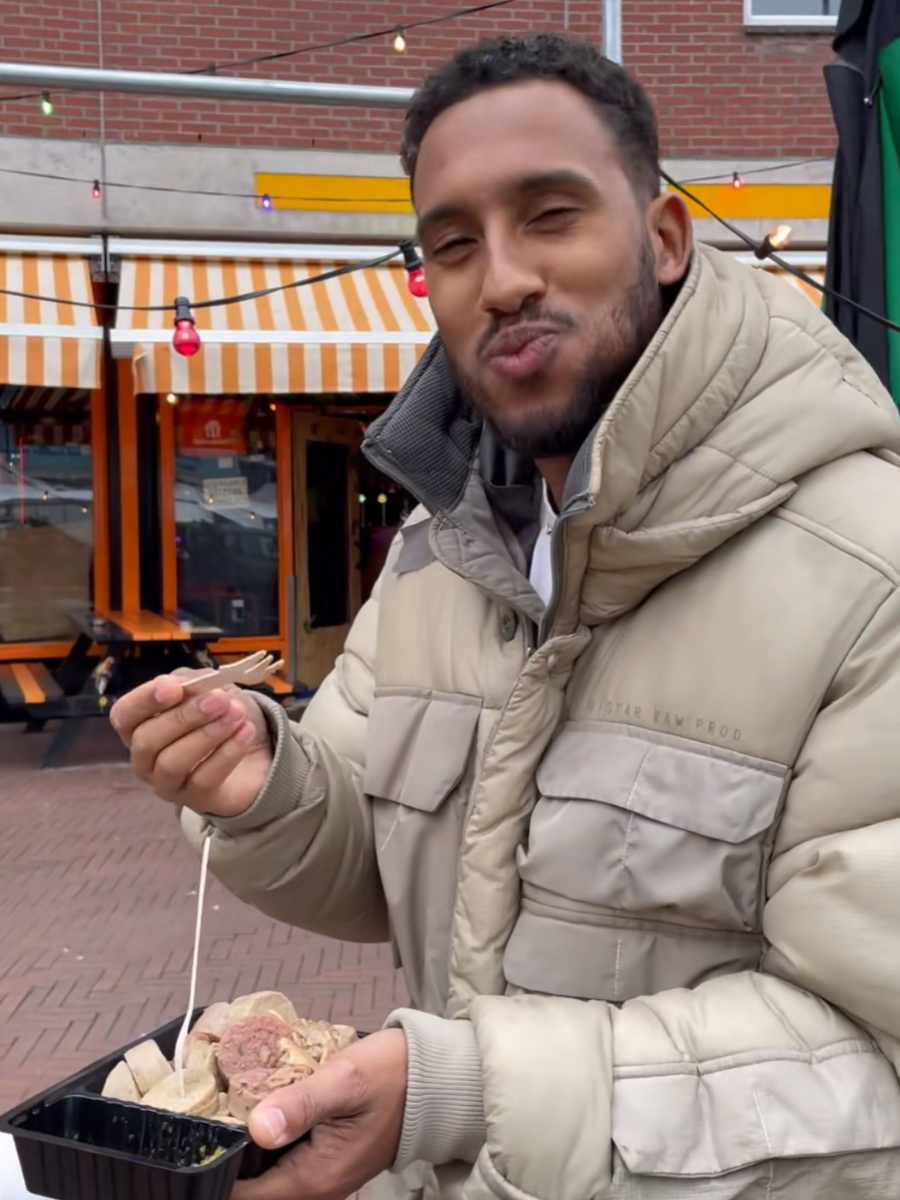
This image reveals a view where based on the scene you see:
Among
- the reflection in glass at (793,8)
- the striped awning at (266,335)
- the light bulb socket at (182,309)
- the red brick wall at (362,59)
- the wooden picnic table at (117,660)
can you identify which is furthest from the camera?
the reflection in glass at (793,8)

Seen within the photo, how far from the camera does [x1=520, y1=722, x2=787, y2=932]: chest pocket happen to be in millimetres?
1225

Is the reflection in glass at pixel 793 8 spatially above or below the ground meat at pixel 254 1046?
above

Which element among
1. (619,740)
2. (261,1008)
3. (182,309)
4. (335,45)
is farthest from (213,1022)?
(335,45)

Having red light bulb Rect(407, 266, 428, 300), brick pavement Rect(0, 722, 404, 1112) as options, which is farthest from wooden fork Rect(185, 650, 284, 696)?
red light bulb Rect(407, 266, 428, 300)

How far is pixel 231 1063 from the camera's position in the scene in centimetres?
144

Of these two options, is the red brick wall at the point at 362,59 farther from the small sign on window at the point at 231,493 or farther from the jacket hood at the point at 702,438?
the jacket hood at the point at 702,438

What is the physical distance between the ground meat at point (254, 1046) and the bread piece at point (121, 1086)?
4.3 inches

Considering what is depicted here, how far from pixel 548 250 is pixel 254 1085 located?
1.05 meters

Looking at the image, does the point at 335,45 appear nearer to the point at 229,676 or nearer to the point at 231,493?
→ the point at 231,493

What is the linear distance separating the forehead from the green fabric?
1643mm

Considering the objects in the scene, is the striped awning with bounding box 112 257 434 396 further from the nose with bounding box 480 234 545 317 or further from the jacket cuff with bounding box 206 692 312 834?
the nose with bounding box 480 234 545 317

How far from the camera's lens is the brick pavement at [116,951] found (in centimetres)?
446

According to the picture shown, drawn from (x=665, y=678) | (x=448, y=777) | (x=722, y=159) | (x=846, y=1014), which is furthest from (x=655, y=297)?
(x=722, y=159)

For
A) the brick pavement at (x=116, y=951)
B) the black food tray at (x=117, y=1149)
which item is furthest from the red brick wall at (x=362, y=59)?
the black food tray at (x=117, y=1149)
